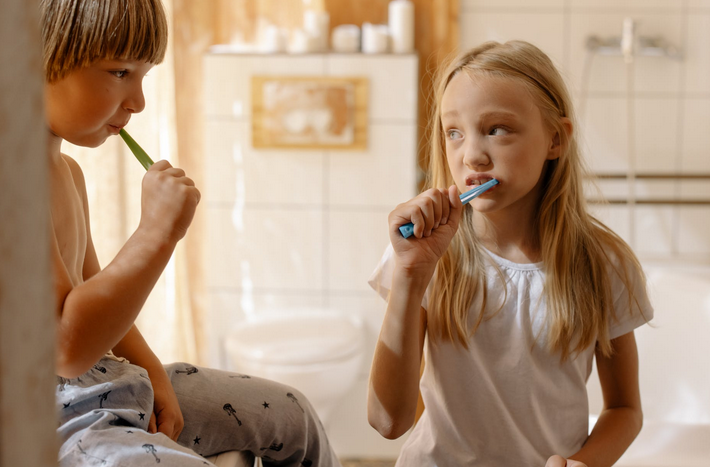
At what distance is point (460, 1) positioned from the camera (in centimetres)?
227

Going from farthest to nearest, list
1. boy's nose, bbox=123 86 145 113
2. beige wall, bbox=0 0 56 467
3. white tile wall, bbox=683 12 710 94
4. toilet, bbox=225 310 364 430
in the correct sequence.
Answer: white tile wall, bbox=683 12 710 94 < toilet, bbox=225 310 364 430 < boy's nose, bbox=123 86 145 113 < beige wall, bbox=0 0 56 467

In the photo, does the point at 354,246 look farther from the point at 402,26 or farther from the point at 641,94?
the point at 641,94

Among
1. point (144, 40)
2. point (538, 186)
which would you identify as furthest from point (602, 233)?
point (144, 40)

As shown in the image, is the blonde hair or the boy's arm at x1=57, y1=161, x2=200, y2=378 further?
the blonde hair

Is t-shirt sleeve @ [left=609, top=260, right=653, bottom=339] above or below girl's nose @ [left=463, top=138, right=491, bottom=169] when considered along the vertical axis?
below

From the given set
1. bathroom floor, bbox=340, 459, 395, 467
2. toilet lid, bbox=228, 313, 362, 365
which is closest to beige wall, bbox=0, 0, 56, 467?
toilet lid, bbox=228, 313, 362, 365

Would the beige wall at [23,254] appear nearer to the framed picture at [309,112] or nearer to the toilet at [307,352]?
the toilet at [307,352]

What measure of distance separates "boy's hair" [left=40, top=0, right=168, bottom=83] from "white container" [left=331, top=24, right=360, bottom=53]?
1.46 meters

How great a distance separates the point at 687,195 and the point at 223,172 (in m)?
1.60

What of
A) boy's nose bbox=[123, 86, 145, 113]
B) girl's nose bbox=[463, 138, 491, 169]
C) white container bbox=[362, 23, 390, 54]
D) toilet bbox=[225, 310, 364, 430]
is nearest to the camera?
boy's nose bbox=[123, 86, 145, 113]

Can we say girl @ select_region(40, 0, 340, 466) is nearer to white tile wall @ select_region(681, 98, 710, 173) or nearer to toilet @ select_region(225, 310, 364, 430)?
toilet @ select_region(225, 310, 364, 430)

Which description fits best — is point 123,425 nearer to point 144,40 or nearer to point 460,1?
point 144,40

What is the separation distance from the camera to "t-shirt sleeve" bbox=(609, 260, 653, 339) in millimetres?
962

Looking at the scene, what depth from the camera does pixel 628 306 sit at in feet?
3.17
